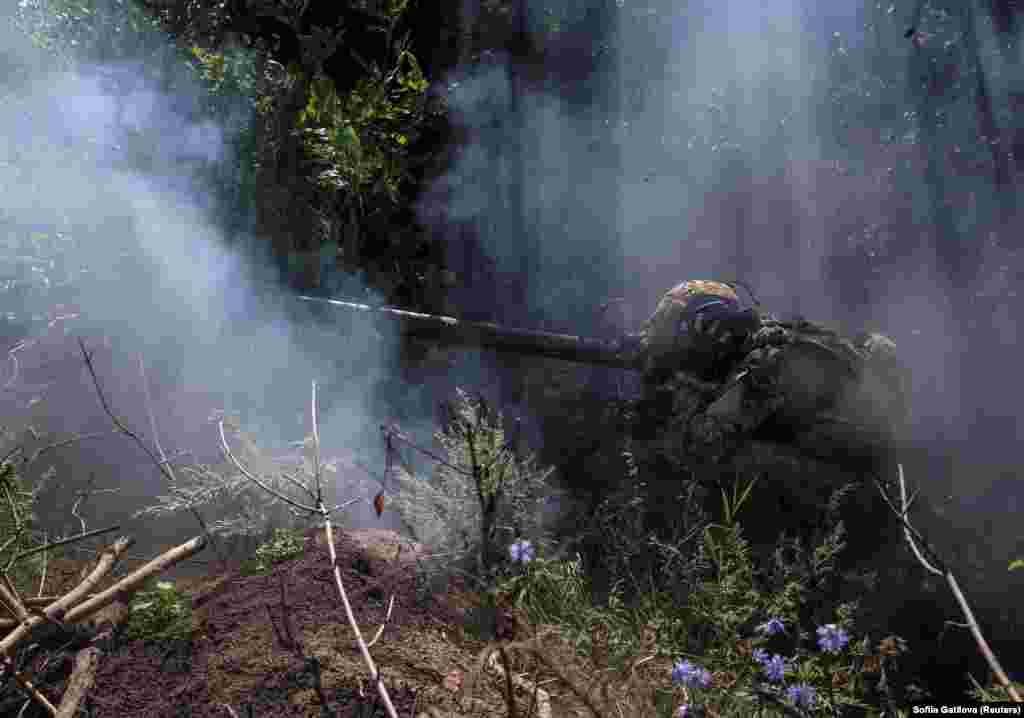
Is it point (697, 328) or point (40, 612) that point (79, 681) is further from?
point (697, 328)

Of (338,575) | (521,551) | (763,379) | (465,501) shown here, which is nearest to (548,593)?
(521,551)

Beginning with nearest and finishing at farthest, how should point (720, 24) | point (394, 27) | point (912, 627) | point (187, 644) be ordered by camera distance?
point (187, 644), point (912, 627), point (720, 24), point (394, 27)

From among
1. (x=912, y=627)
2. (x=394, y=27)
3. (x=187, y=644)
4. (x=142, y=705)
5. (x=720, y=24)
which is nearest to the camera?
(x=142, y=705)

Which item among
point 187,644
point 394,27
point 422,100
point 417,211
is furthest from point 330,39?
point 187,644

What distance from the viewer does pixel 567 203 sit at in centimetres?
554

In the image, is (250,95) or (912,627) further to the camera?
(250,95)

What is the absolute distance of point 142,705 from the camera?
2.41m

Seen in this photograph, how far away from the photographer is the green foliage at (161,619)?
2.66 meters

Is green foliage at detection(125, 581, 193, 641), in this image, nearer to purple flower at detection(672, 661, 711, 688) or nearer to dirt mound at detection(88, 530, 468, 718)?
dirt mound at detection(88, 530, 468, 718)

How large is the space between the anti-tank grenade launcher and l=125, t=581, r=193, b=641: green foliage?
2.61 metres

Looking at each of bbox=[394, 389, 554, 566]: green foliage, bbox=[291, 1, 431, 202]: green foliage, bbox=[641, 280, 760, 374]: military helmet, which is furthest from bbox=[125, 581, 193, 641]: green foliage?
bbox=[291, 1, 431, 202]: green foliage

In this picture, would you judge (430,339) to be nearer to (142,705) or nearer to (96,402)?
(96,402)

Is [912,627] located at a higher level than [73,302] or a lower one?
lower

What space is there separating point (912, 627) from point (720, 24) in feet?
13.8
